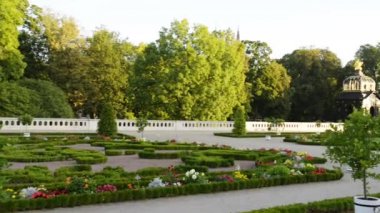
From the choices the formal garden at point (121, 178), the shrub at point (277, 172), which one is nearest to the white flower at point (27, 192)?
the formal garden at point (121, 178)

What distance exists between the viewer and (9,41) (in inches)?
1410

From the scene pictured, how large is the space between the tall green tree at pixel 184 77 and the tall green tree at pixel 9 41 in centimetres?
1151

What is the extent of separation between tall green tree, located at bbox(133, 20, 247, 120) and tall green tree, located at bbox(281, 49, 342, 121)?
20000 millimetres

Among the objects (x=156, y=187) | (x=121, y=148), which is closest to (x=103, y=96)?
(x=121, y=148)

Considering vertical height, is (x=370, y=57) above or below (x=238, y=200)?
above

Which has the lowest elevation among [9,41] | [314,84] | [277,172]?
[277,172]

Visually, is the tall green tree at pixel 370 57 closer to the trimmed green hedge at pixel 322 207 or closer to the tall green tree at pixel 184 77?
the tall green tree at pixel 184 77

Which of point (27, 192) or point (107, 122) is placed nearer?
point (27, 192)

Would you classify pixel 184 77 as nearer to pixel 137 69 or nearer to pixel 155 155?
pixel 137 69

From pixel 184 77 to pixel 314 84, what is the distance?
28203 mm

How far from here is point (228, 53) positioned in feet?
157

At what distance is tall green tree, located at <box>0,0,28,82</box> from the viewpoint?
115 feet

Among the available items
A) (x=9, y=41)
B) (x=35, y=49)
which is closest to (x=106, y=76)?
(x=35, y=49)

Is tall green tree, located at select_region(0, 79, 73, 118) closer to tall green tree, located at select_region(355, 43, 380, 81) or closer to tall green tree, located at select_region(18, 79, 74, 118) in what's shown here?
tall green tree, located at select_region(18, 79, 74, 118)
